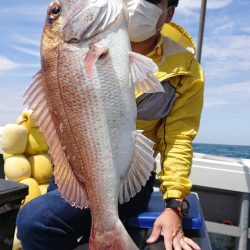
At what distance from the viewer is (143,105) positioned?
2293mm

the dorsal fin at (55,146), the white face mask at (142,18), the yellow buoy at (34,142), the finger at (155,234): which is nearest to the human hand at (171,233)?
the finger at (155,234)

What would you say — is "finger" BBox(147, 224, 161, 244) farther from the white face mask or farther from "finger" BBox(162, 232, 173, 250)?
the white face mask

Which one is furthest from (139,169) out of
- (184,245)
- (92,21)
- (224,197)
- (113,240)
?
(224,197)

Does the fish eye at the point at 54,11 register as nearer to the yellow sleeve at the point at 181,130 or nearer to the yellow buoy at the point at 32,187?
the yellow sleeve at the point at 181,130

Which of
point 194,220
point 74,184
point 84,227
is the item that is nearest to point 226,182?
point 194,220

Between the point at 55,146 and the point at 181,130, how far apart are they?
0.87 meters

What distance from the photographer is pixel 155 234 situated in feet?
6.61

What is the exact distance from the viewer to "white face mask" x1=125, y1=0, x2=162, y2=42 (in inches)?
81.0

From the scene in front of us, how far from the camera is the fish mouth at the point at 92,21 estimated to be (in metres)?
1.56

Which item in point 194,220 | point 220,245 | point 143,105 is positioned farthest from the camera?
point 220,245

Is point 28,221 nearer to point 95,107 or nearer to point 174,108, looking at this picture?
point 95,107

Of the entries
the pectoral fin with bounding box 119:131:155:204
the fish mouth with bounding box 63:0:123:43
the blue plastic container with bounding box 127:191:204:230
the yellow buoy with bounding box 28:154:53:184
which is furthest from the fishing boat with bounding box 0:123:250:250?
the fish mouth with bounding box 63:0:123:43

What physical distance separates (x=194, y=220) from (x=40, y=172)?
1.99m

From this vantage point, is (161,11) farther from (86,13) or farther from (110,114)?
(110,114)
